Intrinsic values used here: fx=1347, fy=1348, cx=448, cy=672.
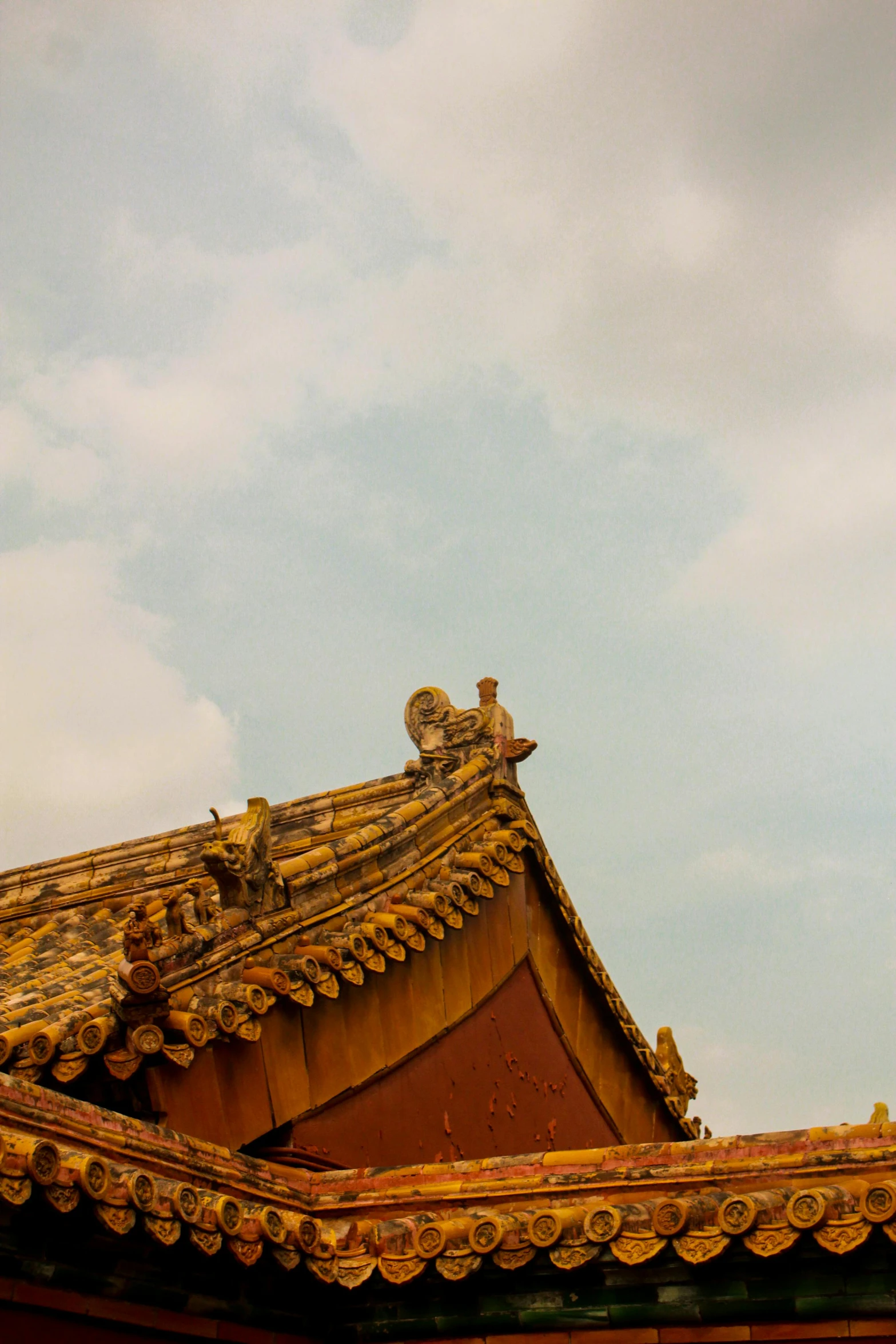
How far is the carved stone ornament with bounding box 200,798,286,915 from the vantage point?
816 cm

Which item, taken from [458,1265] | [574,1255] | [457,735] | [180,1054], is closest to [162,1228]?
[458,1265]

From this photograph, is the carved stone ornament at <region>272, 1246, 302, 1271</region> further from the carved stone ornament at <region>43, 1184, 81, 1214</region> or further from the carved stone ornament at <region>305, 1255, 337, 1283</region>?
the carved stone ornament at <region>43, 1184, 81, 1214</region>

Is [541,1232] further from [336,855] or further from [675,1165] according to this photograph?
[336,855]

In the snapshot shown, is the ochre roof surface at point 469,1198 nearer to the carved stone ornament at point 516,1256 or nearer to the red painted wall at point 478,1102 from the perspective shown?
the carved stone ornament at point 516,1256

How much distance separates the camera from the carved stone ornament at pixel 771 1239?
5.45m

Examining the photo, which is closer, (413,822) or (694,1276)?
(694,1276)

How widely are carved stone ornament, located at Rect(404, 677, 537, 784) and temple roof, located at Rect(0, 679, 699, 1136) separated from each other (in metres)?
0.02

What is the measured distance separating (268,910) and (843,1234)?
13.2ft

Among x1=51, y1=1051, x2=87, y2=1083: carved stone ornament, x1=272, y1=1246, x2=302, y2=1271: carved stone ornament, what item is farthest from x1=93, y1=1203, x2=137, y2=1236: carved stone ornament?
x1=51, y1=1051, x2=87, y2=1083: carved stone ornament

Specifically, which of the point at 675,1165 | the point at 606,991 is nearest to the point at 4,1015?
the point at 675,1165

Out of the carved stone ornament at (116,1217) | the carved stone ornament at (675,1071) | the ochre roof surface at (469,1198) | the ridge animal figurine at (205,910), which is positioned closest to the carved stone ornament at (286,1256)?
the ochre roof surface at (469,1198)

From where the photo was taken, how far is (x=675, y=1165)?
6074mm

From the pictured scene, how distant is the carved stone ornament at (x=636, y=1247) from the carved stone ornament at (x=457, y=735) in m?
5.76

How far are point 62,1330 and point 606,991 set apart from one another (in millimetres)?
6750
